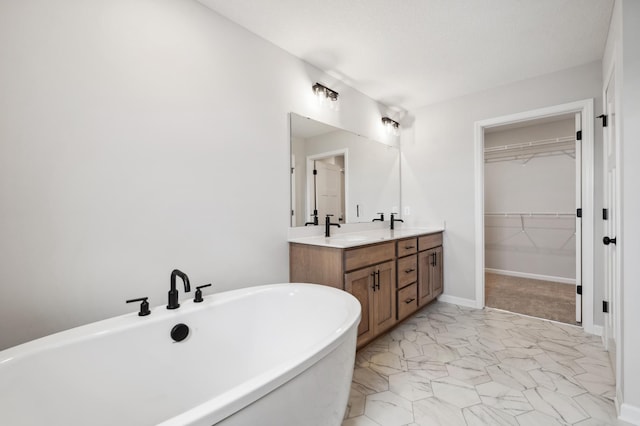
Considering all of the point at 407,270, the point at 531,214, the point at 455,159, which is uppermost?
the point at 455,159

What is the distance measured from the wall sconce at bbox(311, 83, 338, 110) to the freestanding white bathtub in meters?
1.75

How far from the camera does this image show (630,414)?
4.79 feet

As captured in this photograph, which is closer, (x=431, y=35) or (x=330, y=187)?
(x=431, y=35)

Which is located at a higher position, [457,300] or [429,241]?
[429,241]

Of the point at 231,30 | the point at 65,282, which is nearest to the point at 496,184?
the point at 231,30

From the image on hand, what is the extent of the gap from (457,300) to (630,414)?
1.87 meters

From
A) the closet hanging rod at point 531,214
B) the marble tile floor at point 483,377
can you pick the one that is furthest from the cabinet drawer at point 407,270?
the closet hanging rod at point 531,214

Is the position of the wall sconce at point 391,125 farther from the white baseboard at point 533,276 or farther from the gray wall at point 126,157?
the white baseboard at point 533,276

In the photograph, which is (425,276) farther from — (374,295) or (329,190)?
(329,190)

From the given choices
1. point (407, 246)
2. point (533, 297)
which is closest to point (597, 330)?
point (533, 297)

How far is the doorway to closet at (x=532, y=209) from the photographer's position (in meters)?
4.14

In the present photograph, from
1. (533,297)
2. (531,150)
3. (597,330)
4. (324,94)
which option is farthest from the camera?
(531,150)

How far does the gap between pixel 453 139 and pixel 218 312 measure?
3093 millimetres

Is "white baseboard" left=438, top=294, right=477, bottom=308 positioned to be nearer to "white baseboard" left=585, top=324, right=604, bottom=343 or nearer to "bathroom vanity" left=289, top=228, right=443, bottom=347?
"bathroom vanity" left=289, top=228, right=443, bottom=347
